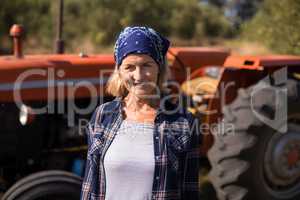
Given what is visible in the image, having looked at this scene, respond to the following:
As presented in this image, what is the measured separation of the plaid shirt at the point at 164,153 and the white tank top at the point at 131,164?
25mm

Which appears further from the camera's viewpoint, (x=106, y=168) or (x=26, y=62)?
(x=26, y=62)

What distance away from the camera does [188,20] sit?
86.3ft

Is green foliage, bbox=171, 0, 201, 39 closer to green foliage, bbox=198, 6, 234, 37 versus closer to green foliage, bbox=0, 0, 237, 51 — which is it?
green foliage, bbox=0, 0, 237, 51

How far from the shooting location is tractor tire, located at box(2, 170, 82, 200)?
9.48 ft

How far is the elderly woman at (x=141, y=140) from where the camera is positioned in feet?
6.18

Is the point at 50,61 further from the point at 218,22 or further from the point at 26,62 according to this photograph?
the point at 218,22

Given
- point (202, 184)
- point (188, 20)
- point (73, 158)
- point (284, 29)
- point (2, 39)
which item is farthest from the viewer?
point (188, 20)

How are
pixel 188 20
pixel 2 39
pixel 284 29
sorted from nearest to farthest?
pixel 284 29 < pixel 2 39 < pixel 188 20

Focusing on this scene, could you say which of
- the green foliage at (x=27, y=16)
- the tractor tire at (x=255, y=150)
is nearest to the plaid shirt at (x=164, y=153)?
the tractor tire at (x=255, y=150)

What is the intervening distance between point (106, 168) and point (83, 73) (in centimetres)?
182

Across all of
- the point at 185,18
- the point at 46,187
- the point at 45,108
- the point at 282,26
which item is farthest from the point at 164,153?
the point at 185,18

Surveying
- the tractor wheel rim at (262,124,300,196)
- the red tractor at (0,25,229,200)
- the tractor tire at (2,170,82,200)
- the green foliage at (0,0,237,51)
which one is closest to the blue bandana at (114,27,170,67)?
the tractor tire at (2,170,82,200)

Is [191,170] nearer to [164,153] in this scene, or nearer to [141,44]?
[164,153]

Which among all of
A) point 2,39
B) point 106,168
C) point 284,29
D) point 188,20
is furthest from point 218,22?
point 106,168
